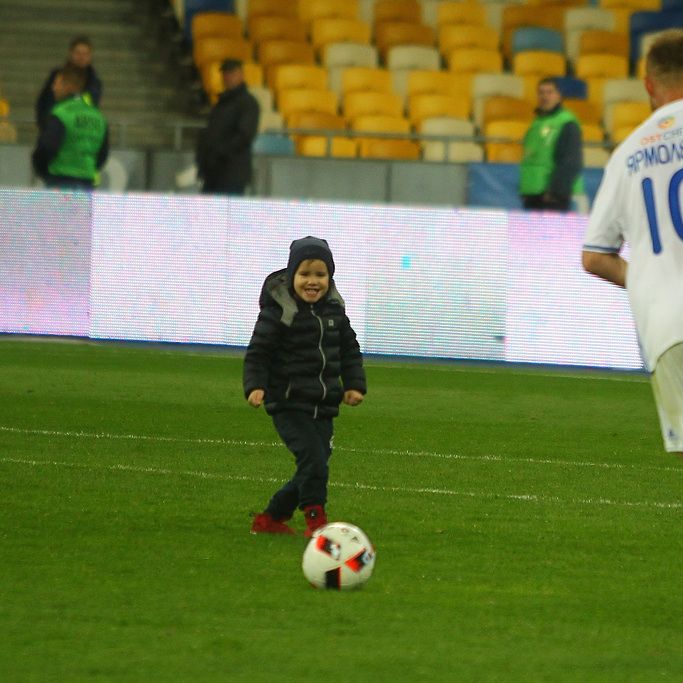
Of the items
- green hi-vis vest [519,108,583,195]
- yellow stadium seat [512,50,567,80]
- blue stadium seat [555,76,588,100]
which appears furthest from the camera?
yellow stadium seat [512,50,567,80]

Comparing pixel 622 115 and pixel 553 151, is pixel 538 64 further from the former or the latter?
pixel 553 151

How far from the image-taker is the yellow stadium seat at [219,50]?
21.8m

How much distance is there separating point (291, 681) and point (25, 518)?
287 cm

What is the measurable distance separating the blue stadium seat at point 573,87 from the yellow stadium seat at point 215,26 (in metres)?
4.36

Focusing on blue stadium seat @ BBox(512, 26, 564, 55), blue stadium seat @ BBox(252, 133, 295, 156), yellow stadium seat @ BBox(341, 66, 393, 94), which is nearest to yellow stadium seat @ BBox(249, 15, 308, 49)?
yellow stadium seat @ BBox(341, 66, 393, 94)

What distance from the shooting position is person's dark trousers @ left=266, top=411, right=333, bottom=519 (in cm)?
699

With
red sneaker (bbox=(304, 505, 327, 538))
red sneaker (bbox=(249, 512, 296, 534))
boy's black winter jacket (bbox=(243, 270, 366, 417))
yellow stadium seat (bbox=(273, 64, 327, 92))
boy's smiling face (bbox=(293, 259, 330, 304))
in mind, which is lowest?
red sneaker (bbox=(249, 512, 296, 534))

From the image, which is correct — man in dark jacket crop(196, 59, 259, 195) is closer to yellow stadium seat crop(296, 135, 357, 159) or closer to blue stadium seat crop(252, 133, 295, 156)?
blue stadium seat crop(252, 133, 295, 156)

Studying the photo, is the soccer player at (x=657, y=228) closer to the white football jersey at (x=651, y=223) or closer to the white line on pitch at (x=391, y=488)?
the white football jersey at (x=651, y=223)

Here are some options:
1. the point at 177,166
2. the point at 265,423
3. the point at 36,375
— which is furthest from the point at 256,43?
the point at 265,423

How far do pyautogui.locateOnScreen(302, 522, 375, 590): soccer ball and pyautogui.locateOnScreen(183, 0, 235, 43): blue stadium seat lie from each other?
1717 cm

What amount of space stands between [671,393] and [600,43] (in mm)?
19673

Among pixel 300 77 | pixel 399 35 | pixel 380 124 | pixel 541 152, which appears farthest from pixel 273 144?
pixel 399 35

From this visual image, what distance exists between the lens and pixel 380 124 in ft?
70.4
